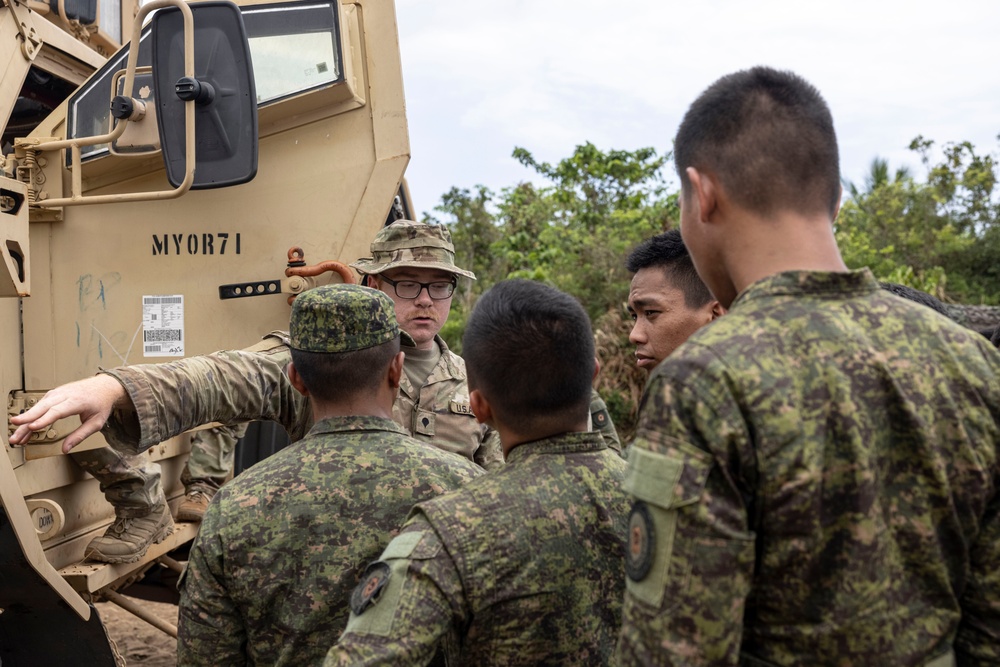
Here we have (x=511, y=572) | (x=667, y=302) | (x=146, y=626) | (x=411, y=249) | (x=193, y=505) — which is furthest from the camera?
(x=146, y=626)

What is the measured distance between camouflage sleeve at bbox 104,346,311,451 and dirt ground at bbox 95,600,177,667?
103 inches

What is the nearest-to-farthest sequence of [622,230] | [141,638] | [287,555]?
[287,555] < [141,638] < [622,230]

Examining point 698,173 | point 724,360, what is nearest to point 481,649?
point 724,360

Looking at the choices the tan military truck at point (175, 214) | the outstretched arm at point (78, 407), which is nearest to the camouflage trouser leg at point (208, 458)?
the tan military truck at point (175, 214)

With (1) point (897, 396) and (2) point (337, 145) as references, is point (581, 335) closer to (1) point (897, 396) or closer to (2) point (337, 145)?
(1) point (897, 396)

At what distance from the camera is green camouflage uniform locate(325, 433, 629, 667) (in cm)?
144

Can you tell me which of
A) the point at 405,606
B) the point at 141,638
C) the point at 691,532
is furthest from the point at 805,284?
the point at 141,638

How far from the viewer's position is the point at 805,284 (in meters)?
1.32

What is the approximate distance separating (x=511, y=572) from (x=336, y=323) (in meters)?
0.65

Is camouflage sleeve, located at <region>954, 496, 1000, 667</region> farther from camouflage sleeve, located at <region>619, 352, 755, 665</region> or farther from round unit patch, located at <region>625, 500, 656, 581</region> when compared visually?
round unit patch, located at <region>625, 500, 656, 581</region>

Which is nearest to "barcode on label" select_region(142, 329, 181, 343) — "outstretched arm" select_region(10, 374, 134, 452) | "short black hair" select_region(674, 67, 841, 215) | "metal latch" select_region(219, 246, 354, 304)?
"metal latch" select_region(219, 246, 354, 304)

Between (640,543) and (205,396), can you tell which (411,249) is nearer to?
(205,396)

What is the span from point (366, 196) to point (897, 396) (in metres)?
2.52

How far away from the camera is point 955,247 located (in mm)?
12430
